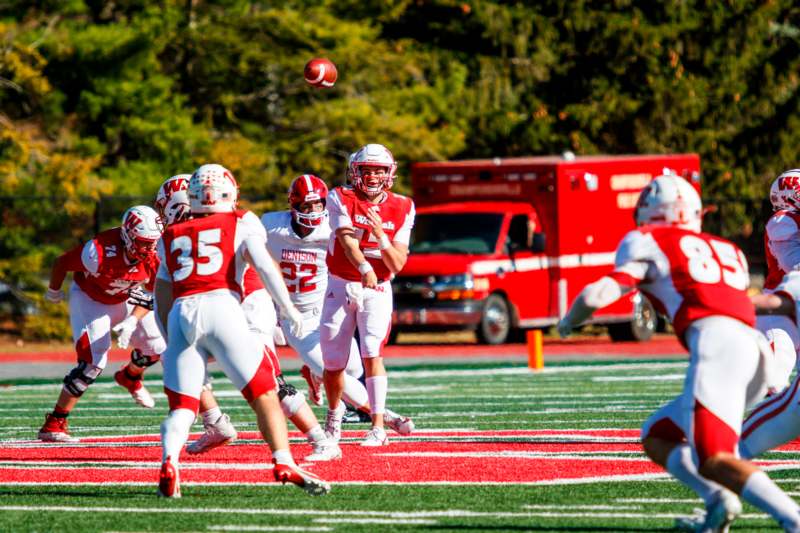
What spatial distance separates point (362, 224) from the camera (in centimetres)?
1098

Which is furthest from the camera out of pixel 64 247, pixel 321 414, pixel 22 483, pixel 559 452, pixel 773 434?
pixel 64 247

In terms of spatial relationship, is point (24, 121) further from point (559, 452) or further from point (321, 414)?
point (559, 452)

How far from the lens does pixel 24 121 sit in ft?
96.9

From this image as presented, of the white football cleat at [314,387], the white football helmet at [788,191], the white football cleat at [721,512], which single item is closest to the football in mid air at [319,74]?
the white football cleat at [314,387]

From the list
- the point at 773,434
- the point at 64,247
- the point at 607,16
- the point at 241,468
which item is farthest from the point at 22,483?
the point at 607,16

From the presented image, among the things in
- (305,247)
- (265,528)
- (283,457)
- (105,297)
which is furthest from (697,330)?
(105,297)

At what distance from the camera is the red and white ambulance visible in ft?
78.0

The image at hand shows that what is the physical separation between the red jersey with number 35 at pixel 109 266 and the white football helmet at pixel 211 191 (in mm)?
3160

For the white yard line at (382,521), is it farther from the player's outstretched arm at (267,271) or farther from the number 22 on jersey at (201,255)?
the number 22 on jersey at (201,255)

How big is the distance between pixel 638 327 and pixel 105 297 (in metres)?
14.6

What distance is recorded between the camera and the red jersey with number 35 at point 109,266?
38.7ft

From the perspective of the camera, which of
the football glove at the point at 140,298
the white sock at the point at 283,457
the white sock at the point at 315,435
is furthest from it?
the football glove at the point at 140,298

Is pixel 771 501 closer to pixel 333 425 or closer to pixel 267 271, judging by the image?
Answer: pixel 267 271

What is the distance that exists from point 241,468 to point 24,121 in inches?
824
